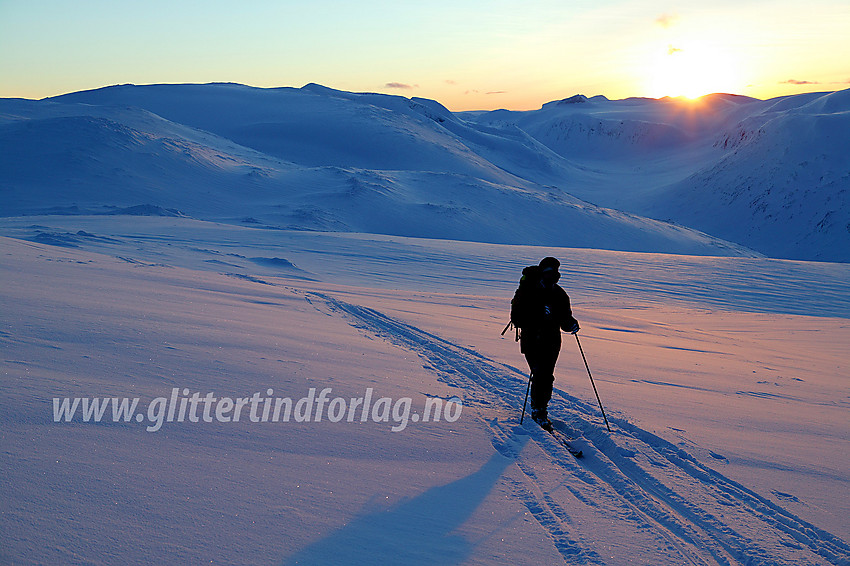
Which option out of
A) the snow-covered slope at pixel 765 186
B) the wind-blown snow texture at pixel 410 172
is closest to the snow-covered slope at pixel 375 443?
the wind-blown snow texture at pixel 410 172

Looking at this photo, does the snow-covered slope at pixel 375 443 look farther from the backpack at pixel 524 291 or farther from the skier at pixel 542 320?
the backpack at pixel 524 291

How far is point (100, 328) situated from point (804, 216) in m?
74.7

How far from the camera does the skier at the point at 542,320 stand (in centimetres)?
524

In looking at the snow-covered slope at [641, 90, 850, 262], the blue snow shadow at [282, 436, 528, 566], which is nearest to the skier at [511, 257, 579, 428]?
the blue snow shadow at [282, 436, 528, 566]

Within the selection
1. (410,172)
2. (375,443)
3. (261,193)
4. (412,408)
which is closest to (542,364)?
(412,408)

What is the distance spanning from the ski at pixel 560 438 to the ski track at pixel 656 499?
65mm

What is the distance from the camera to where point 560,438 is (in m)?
4.90

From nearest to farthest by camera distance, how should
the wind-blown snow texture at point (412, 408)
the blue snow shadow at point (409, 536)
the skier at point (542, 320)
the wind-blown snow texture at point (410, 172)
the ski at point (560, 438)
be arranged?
1. the blue snow shadow at point (409, 536)
2. the wind-blown snow texture at point (412, 408)
3. the ski at point (560, 438)
4. the skier at point (542, 320)
5. the wind-blown snow texture at point (410, 172)

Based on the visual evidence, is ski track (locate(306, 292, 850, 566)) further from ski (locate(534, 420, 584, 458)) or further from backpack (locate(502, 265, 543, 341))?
backpack (locate(502, 265, 543, 341))

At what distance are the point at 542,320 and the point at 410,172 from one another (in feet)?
136

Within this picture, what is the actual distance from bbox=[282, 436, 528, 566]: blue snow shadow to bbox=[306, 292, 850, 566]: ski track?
48 cm

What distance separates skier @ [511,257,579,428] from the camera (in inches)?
206

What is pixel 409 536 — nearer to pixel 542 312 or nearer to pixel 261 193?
pixel 542 312

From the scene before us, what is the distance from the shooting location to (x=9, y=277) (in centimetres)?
750
